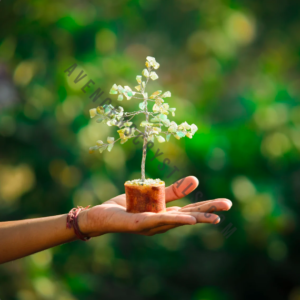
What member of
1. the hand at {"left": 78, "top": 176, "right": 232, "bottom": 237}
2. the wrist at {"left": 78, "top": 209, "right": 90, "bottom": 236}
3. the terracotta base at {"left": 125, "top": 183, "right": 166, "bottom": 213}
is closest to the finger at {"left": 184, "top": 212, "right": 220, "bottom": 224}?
the hand at {"left": 78, "top": 176, "right": 232, "bottom": 237}

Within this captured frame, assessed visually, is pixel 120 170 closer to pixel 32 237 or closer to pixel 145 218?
pixel 32 237

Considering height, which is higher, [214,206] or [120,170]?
[120,170]

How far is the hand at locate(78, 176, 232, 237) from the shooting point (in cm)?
105

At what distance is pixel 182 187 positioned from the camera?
1.42 meters

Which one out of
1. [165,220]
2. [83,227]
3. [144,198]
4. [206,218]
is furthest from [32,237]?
[206,218]

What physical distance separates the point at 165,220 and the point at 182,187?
1.26 ft

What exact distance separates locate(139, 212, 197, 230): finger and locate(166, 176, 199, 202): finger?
315 millimetres

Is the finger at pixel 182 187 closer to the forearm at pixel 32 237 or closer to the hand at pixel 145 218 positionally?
the hand at pixel 145 218

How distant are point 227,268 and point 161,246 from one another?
2.09 ft

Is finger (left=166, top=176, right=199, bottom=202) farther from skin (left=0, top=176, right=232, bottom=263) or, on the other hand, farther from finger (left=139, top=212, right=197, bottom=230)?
finger (left=139, top=212, right=197, bottom=230)

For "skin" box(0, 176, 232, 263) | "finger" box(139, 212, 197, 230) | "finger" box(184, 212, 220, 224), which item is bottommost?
"finger" box(184, 212, 220, 224)

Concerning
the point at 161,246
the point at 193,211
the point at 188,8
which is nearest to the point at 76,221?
the point at 193,211

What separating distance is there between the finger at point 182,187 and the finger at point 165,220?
315mm

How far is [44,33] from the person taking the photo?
3.20m
